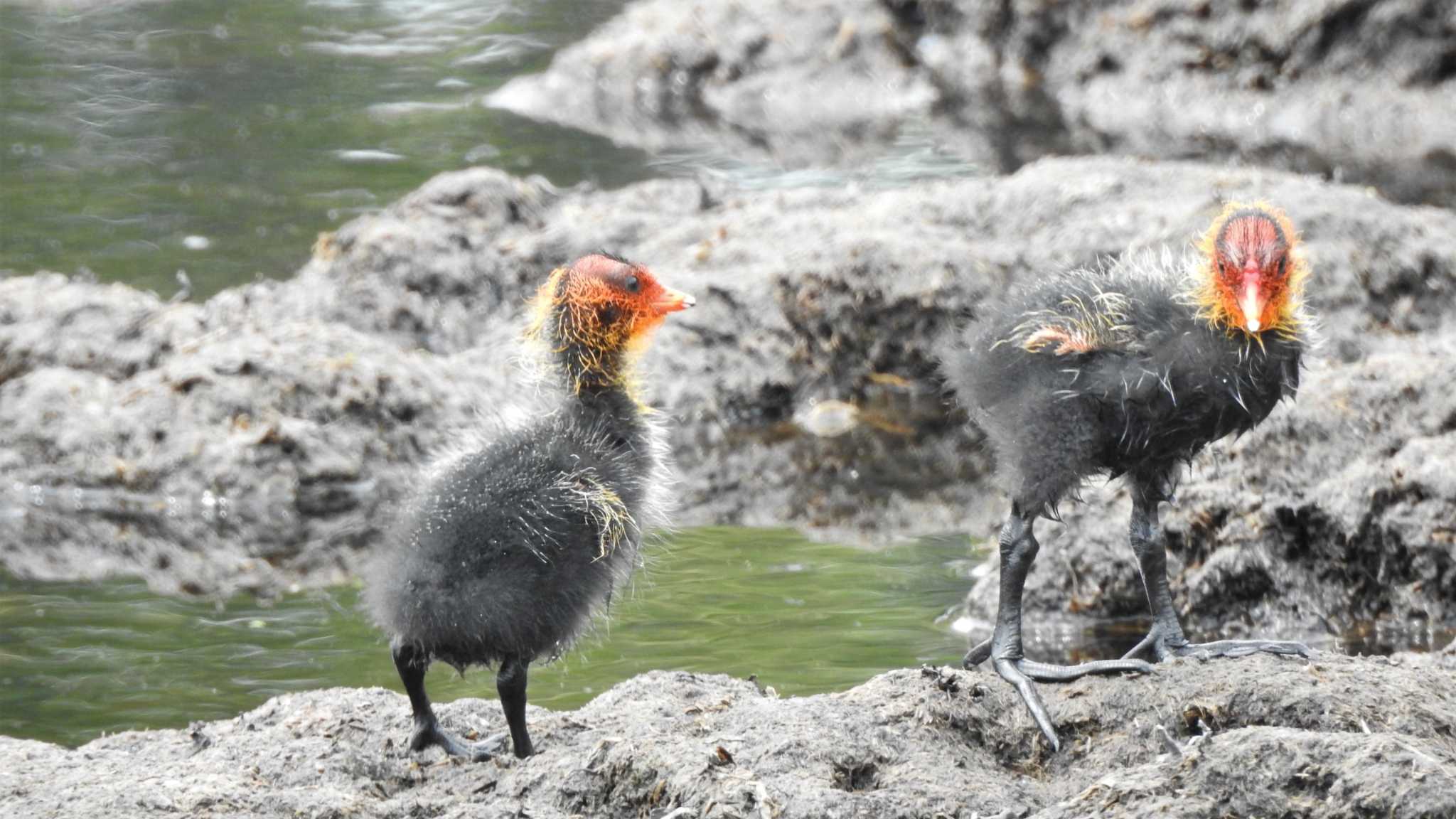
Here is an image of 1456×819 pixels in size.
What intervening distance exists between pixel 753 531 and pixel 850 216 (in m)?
3.32

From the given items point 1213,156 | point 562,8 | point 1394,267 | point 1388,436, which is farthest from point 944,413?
point 562,8

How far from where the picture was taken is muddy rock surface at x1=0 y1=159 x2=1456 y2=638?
263 inches

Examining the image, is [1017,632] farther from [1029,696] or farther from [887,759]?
[887,759]

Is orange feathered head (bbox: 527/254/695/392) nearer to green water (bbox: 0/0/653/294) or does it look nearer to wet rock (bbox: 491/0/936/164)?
green water (bbox: 0/0/653/294)

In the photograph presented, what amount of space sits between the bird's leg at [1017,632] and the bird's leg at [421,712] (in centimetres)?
144

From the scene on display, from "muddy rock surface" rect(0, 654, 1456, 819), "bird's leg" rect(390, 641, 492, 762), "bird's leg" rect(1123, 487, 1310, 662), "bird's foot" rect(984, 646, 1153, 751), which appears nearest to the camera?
"muddy rock surface" rect(0, 654, 1456, 819)

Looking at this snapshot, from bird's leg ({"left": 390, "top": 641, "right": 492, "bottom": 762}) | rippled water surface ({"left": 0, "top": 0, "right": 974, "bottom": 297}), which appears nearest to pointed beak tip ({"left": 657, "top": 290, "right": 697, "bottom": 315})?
bird's leg ({"left": 390, "top": 641, "right": 492, "bottom": 762})

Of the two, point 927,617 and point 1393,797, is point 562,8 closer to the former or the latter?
point 927,617

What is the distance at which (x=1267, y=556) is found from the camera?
642 cm

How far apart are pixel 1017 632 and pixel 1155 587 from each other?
1.55 ft

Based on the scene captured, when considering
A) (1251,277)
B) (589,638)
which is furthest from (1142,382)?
(589,638)

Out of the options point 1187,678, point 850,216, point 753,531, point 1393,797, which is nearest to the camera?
point 1393,797

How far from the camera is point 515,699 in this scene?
4.58 meters

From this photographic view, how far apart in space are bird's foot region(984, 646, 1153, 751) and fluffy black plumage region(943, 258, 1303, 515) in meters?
0.43
